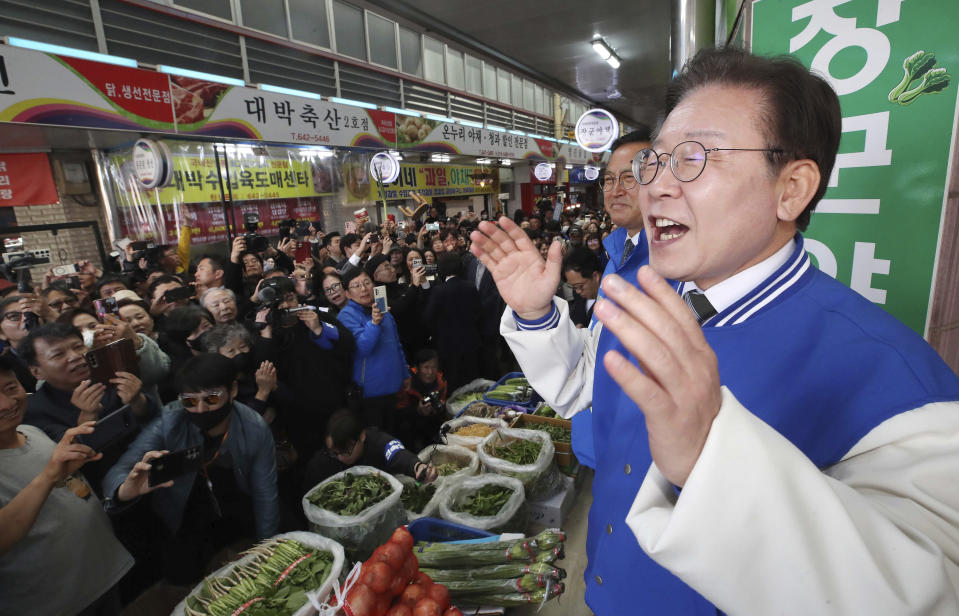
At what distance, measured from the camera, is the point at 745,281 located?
94cm

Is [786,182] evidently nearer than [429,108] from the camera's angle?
Yes

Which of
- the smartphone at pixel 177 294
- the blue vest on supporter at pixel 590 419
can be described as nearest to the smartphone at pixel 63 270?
the smartphone at pixel 177 294

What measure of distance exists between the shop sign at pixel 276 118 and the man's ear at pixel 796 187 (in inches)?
295

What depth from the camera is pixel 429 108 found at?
1114 cm

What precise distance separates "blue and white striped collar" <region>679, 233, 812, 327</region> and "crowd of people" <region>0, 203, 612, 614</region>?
2.11 m

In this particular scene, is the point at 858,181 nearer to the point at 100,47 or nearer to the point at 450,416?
the point at 450,416

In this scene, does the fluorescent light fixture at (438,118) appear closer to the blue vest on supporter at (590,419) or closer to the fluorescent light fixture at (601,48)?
the fluorescent light fixture at (601,48)

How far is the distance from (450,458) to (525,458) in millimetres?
558

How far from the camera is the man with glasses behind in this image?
2.08 m

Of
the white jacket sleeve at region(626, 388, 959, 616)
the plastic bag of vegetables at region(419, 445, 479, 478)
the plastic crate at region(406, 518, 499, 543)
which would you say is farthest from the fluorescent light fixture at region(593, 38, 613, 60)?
the white jacket sleeve at region(626, 388, 959, 616)

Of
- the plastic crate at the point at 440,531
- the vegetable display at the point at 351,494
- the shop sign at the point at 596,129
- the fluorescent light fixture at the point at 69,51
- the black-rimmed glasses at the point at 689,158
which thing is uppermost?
the fluorescent light fixture at the point at 69,51

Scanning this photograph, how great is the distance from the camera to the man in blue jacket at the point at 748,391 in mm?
501

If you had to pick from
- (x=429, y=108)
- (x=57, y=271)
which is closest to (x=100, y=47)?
(x=57, y=271)

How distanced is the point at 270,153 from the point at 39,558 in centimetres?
770
